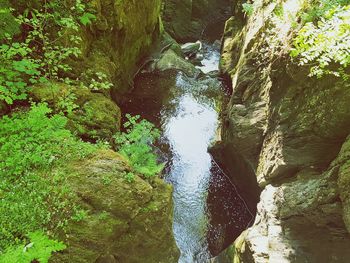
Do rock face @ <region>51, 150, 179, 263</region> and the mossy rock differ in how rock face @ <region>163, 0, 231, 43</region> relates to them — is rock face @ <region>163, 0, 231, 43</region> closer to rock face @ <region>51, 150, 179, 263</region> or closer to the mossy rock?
the mossy rock

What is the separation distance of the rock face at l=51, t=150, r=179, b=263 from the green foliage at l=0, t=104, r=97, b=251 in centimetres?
25

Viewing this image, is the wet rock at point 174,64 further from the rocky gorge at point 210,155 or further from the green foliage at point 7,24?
the green foliage at point 7,24

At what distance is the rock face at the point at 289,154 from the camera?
6477 millimetres

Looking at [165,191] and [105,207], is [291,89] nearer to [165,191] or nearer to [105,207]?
[165,191]

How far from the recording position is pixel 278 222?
7.22 meters

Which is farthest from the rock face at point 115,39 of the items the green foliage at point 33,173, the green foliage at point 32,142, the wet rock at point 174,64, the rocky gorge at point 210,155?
the green foliage at point 33,173

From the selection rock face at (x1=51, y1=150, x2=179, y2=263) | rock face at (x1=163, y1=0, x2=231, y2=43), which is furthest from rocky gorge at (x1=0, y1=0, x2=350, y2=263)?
rock face at (x1=163, y1=0, x2=231, y2=43)

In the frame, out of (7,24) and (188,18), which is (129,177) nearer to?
(7,24)

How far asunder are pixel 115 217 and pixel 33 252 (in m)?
1.75

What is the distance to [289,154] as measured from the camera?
7836 mm

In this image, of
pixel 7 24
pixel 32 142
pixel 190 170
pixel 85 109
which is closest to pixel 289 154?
pixel 190 170

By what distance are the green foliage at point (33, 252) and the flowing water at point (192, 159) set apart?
5348mm

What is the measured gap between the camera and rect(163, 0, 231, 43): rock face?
2011 centimetres

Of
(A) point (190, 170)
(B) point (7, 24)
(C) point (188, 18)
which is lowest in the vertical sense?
(B) point (7, 24)
